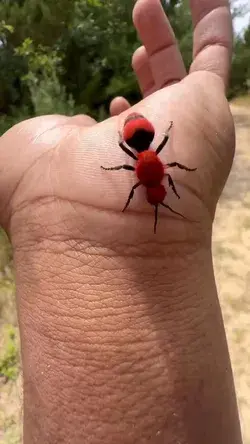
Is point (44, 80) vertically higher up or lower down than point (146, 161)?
higher up

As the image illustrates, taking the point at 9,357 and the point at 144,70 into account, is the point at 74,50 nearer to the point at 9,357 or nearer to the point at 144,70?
the point at 144,70

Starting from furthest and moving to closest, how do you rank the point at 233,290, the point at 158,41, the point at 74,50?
the point at 74,50, the point at 233,290, the point at 158,41

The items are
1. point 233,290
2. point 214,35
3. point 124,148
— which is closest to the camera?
point 124,148

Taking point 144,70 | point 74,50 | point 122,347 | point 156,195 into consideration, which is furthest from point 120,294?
point 74,50

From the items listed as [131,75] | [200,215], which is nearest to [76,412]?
[200,215]

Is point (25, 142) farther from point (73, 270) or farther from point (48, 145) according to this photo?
point (73, 270)

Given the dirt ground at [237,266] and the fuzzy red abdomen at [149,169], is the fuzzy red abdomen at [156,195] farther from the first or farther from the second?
the dirt ground at [237,266]
